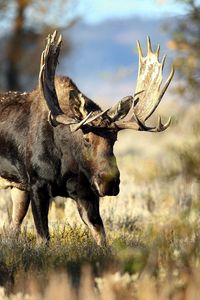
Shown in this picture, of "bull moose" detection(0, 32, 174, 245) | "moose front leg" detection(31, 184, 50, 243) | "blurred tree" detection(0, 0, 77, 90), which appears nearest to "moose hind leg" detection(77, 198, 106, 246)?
"bull moose" detection(0, 32, 174, 245)

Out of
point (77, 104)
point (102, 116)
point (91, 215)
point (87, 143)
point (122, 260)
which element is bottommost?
point (122, 260)

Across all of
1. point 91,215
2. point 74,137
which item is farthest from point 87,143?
point 91,215

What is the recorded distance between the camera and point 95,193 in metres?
11.0

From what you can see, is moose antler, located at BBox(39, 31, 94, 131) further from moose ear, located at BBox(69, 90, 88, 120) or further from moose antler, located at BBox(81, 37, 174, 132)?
moose antler, located at BBox(81, 37, 174, 132)

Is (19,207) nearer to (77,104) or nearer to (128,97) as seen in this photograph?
(77,104)

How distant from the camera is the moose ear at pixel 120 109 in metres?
10.8

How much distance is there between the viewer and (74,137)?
36.6 ft

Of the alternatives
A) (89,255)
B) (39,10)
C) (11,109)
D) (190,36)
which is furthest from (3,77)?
(89,255)

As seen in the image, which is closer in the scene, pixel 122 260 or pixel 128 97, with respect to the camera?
pixel 122 260

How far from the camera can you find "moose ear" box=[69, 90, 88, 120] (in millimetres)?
11055

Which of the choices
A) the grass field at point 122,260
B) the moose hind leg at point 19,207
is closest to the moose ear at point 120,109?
the grass field at point 122,260

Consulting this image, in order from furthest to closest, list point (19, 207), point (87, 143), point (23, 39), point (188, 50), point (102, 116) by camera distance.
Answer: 1. point (23, 39)
2. point (188, 50)
3. point (19, 207)
4. point (87, 143)
5. point (102, 116)

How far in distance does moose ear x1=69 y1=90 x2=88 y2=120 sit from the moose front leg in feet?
2.59

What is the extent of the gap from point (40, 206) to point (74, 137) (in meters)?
0.79
